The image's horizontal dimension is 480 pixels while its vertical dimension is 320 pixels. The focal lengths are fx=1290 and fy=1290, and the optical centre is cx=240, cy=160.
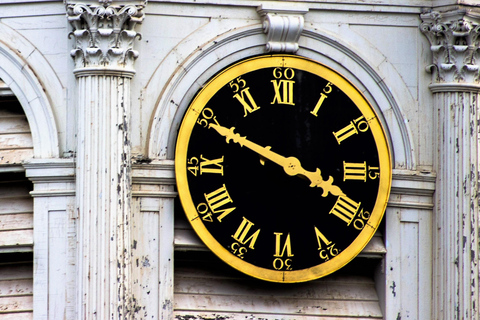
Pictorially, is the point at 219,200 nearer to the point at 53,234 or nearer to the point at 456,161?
the point at 53,234

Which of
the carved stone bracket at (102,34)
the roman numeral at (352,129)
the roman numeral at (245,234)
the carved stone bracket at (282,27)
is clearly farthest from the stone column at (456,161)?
the carved stone bracket at (102,34)

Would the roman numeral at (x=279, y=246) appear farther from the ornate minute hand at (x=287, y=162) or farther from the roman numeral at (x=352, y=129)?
the roman numeral at (x=352, y=129)

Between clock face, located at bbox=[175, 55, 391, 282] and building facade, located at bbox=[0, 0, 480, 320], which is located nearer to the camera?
building facade, located at bbox=[0, 0, 480, 320]

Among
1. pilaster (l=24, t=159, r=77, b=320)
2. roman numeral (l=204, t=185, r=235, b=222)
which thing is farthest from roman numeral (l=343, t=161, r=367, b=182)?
pilaster (l=24, t=159, r=77, b=320)

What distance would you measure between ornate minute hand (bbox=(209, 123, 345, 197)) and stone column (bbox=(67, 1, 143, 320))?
100cm

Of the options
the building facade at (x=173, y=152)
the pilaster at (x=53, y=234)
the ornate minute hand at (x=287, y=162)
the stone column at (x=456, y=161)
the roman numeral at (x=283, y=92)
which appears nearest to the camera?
the building facade at (x=173, y=152)

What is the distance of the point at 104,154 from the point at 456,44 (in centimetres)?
377

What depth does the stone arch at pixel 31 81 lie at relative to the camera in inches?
497

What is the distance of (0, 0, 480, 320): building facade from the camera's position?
12.3 m

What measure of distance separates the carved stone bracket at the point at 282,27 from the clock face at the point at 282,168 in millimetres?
124

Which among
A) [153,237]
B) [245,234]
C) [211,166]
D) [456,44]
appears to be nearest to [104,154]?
[153,237]

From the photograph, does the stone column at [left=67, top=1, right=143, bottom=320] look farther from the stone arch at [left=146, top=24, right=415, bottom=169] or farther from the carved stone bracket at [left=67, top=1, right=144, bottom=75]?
the stone arch at [left=146, top=24, right=415, bottom=169]

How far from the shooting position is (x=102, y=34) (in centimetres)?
1235

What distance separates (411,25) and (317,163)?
1793mm
